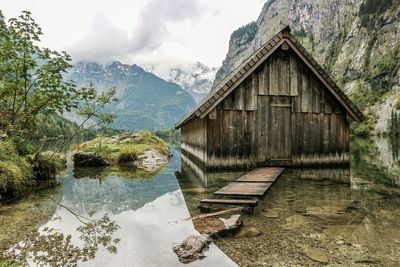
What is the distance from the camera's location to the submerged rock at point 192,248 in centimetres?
473

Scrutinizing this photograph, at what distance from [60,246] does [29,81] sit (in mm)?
7689

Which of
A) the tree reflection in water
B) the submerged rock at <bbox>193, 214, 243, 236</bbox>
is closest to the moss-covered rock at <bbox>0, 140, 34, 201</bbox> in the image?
the tree reflection in water

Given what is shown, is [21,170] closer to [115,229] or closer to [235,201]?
[115,229]

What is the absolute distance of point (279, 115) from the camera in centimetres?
1485

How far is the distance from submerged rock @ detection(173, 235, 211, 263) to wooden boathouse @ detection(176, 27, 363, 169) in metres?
8.62

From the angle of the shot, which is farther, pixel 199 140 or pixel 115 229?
pixel 199 140

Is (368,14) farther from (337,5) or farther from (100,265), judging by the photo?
(100,265)

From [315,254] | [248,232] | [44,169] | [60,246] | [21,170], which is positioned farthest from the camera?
[44,169]

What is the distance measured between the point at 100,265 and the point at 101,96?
9.40 m

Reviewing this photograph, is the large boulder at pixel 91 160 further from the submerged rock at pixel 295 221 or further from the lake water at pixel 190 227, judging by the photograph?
the submerged rock at pixel 295 221

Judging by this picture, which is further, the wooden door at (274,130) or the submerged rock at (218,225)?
the wooden door at (274,130)

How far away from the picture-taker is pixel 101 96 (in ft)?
42.3

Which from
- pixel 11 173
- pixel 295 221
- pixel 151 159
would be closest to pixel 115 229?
pixel 295 221

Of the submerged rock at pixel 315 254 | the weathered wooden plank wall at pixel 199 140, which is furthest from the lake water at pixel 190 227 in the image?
the weathered wooden plank wall at pixel 199 140
